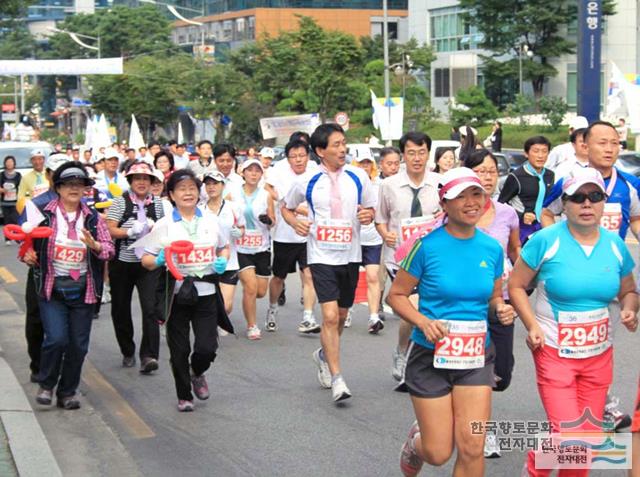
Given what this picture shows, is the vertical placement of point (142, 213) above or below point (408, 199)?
below

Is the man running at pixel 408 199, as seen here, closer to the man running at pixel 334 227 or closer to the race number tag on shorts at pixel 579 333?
the man running at pixel 334 227

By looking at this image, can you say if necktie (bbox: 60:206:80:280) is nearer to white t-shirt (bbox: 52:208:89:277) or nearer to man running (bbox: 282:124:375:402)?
white t-shirt (bbox: 52:208:89:277)

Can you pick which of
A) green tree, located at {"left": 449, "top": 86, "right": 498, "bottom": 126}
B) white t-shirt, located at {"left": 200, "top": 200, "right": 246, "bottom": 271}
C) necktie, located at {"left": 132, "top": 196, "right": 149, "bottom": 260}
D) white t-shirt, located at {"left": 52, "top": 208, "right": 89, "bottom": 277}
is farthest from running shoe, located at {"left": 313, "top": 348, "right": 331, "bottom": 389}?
green tree, located at {"left": 449, "top": 86, "right": 498, "bottom": 126}

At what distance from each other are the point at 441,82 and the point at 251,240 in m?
58.3

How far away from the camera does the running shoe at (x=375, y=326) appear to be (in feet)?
36.6

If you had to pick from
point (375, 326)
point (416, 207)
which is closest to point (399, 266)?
point (416, 207)

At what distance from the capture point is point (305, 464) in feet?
22.5

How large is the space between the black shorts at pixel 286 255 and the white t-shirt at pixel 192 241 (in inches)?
135

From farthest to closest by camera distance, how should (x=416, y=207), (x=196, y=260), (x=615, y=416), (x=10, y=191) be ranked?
1. (x=10, y=191)
2. (x=416, y=207)
3. (x=196, y=260)
4. (x=615, y=416)

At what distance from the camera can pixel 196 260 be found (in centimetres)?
805

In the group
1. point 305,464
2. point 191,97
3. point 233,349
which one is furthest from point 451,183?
point 191,97

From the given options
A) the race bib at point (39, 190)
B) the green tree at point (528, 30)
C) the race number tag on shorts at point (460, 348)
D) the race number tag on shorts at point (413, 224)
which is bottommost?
the race number tag on shorts at point (460, 348)

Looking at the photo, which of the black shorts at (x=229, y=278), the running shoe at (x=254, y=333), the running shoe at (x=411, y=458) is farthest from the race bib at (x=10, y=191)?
the running shoe at (x=411, y=458)

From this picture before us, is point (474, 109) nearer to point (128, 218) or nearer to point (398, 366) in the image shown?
point (128, 218)
